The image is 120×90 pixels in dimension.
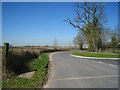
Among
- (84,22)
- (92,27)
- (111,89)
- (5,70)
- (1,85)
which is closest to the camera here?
(111,89)

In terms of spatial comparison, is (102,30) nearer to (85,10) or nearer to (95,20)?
(95,20)

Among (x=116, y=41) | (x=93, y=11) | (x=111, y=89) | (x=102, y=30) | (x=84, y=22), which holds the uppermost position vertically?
(x=93, y=11)

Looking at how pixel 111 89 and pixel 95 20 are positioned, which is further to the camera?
pixel 95 20

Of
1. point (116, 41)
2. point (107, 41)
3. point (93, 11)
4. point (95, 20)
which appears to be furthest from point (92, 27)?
point (116, 41)

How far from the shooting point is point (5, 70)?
6.19 m

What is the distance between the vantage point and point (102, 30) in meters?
28.3

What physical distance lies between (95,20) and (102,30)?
3.17 metres

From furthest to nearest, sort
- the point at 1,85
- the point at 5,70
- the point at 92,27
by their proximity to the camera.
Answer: the point at 92,27 → the point at 5,70 → the point at 1,85

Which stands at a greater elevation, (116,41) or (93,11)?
(93,11)

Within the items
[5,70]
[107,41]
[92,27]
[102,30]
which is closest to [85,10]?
[92,27]

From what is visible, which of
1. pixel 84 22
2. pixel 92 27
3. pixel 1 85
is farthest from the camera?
pixel 84 22

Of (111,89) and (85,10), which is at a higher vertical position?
(85,10)

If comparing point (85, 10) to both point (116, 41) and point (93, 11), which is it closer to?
point (93, 11)

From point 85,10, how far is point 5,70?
88.3 feet
